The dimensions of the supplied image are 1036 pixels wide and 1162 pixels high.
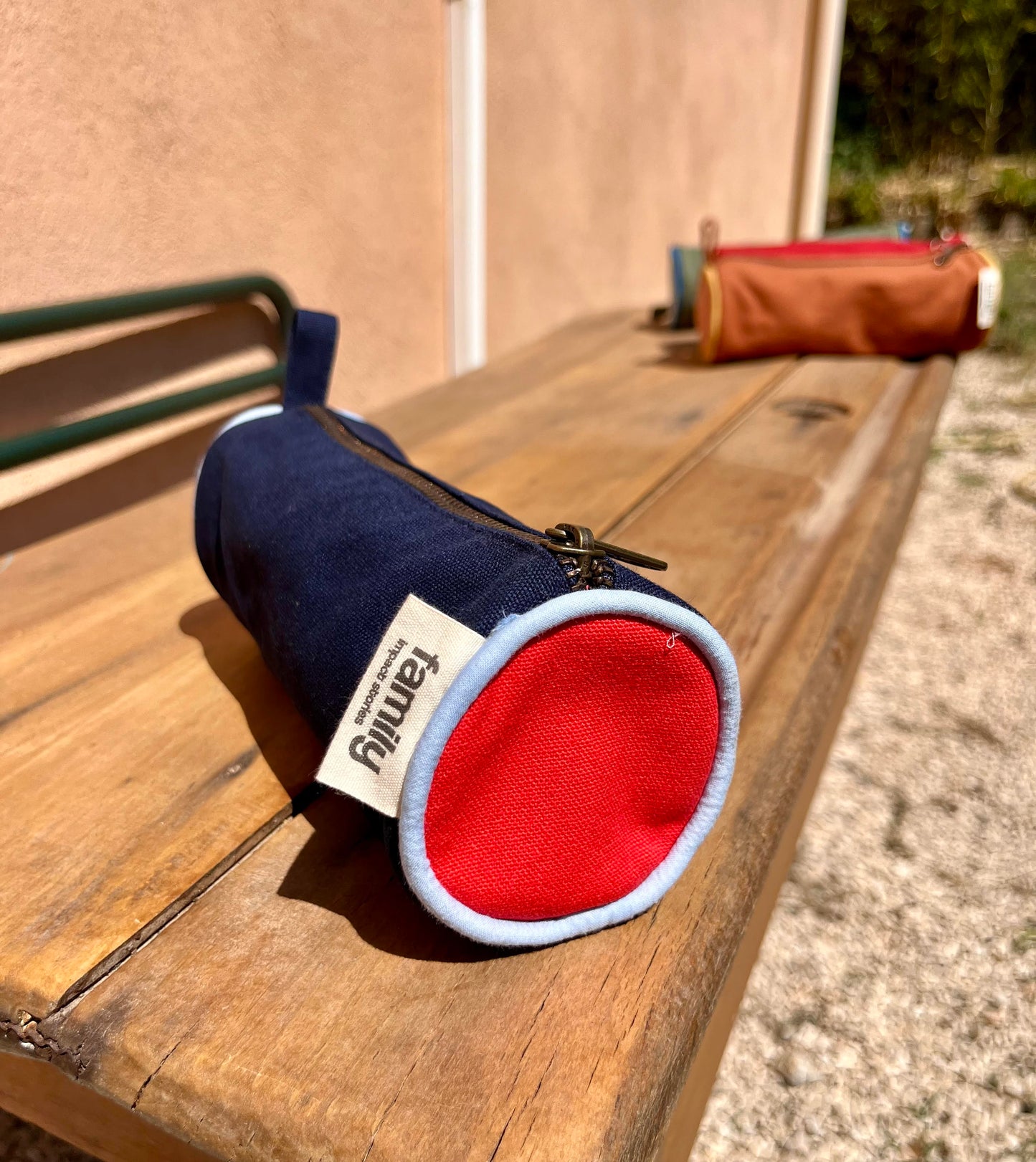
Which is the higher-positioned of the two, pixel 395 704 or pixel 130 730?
pixel 395 704

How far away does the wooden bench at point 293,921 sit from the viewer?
519 mm

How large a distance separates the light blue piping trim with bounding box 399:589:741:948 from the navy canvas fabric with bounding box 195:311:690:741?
2 centimetres

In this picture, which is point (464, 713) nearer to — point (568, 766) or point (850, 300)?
point (568, 766)

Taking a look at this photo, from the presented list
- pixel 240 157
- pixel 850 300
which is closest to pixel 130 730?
pixel 240 157

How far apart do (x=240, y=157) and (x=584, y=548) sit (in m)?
1.37

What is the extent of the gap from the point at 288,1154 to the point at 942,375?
186 centimetres

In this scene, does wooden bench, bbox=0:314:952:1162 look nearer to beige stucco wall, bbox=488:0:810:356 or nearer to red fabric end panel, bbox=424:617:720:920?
red fabric end panel, bbox=424:617:720:920

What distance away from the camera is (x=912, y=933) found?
1317 millimetres

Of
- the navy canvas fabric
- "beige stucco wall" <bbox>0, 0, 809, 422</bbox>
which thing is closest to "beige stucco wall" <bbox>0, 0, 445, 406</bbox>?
"beige stucco wall" <bbox>0, 0, 809, 422</bbox>

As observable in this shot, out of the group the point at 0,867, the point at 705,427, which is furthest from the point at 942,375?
the point at 0,867

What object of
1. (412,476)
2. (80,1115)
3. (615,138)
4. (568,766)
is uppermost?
(615,138)

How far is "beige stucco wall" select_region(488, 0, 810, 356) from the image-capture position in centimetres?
261

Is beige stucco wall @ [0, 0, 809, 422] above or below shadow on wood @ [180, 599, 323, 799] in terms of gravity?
above

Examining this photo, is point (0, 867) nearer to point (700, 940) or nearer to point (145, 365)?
point (700, 940)
